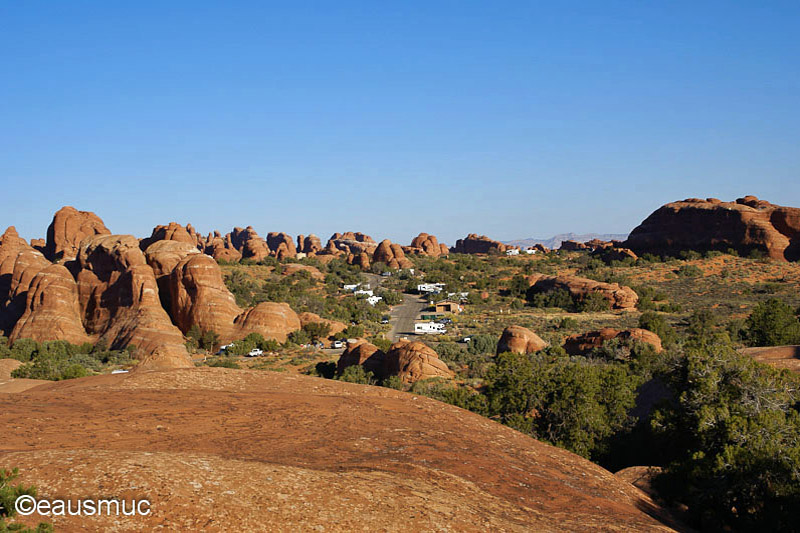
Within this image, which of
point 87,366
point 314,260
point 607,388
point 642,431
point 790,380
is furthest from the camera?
point 314,260

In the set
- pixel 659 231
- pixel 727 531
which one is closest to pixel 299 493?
pixel 727 531

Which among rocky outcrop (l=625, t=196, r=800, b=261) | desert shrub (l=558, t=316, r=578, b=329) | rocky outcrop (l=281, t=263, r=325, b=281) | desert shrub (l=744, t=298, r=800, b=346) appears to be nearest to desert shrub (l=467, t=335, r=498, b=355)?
desert shrub (l=558, t=316, r=578, b=329)

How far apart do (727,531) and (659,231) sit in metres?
90.0

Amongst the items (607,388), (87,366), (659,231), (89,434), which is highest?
(659,231)

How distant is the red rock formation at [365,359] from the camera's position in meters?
35.8

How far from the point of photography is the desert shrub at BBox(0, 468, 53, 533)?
616cm

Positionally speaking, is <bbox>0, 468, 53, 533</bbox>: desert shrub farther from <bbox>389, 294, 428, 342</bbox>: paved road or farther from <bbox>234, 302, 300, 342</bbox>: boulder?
<bbox>389, 294, 428, 342</bbox>: paved road

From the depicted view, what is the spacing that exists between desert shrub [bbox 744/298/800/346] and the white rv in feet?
82.6

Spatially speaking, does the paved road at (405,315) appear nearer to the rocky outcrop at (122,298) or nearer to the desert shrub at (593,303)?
the desert shrub at (593,303)

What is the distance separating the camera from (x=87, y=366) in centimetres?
3762

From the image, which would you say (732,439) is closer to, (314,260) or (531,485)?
(531,485)

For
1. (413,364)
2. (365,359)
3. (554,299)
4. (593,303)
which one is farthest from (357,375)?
(554,299)

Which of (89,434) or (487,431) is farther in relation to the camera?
(487,431)

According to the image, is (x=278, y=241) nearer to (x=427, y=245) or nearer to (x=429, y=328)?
(x=427, y=245)
